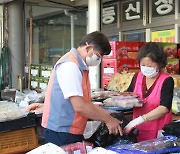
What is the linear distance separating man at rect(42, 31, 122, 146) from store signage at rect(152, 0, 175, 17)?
546 centimetres

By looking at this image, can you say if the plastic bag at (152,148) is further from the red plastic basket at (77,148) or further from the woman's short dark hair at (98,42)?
the woman's short dark hair at (98,42)

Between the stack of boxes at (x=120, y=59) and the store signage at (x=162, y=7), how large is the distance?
2.62 metres

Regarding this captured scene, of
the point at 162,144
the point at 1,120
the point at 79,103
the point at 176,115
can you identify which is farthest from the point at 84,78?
the point at 176,115

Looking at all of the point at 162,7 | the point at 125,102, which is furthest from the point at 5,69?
the point at 125,102

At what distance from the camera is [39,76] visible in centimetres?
701

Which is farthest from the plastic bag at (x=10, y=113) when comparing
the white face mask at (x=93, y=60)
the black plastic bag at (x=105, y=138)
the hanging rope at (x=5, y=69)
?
the hanging rope at (x=5, y=69)

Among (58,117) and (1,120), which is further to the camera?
(1,120)

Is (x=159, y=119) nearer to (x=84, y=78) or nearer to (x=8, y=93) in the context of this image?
(x=84, y=78)

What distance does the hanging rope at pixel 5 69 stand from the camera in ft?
24.9

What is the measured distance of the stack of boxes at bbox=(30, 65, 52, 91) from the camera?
6698 mm

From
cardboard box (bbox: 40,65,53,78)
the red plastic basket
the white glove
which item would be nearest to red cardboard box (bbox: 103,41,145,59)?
cardboard box (bbox: 40,65,53,78)

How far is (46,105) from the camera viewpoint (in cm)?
210

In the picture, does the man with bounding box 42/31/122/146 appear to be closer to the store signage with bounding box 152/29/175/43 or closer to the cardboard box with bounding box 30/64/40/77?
the cardboard box with bounding box 30/64/40/77

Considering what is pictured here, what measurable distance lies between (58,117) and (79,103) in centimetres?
20
